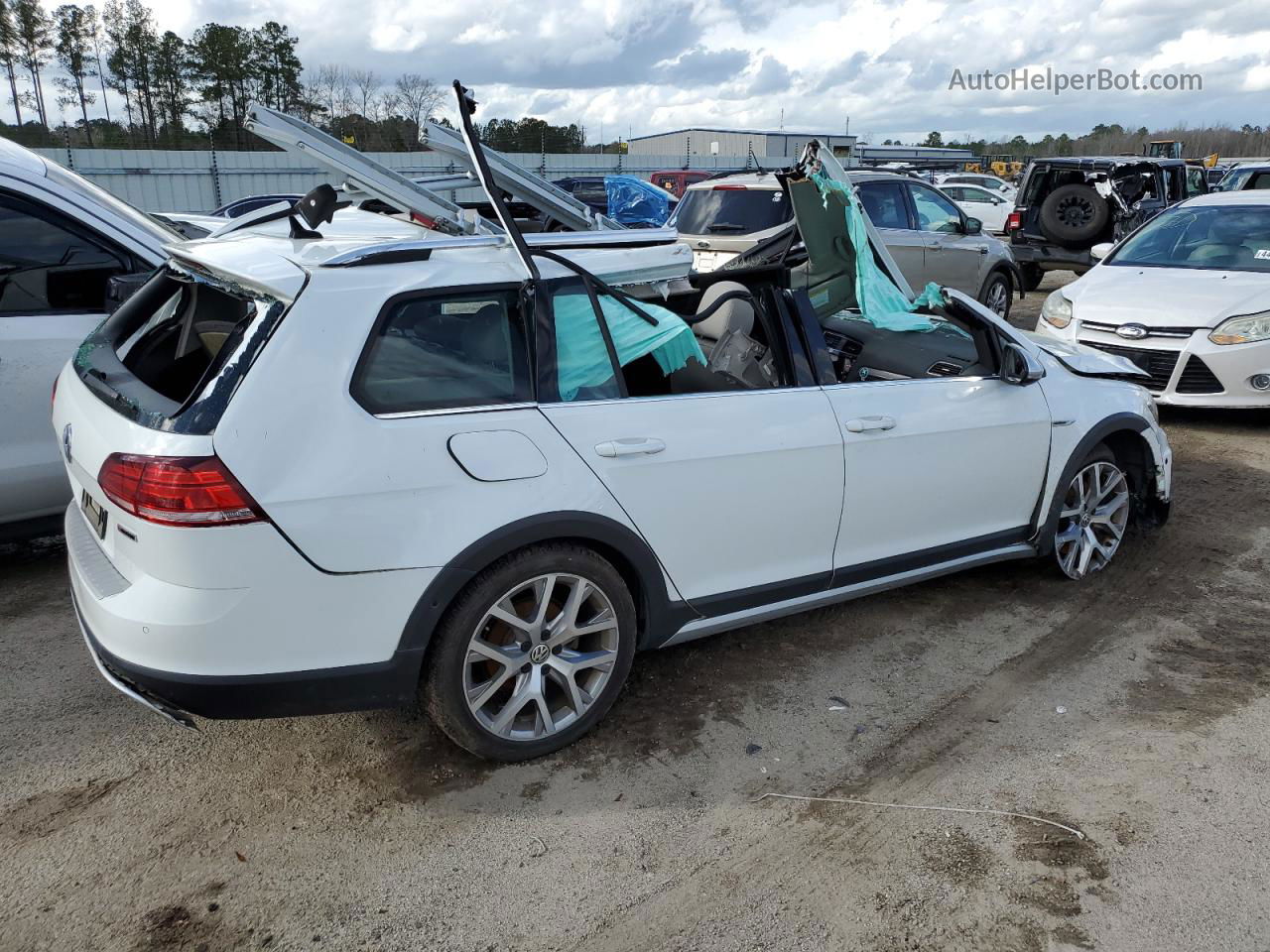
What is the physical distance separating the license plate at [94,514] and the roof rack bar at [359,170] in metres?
1.31

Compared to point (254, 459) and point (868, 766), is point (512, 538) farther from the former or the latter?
point (868, 766)

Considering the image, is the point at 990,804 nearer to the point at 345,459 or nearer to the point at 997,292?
the point at 345,459

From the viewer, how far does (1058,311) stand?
812 cm

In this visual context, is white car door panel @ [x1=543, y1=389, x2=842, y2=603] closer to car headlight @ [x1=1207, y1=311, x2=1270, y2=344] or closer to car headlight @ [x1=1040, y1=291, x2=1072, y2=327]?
car headlight @ [x1=1207, y1=311, x2=1270, y2=344]

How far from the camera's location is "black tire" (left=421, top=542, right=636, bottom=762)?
9.85ft

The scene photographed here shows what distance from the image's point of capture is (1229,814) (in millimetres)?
3066

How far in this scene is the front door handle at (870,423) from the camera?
3732mm

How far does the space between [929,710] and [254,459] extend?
251cm

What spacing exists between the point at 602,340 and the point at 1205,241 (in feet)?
23.2

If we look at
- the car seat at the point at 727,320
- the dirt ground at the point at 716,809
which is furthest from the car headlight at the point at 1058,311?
the car seat at the point at 727,320

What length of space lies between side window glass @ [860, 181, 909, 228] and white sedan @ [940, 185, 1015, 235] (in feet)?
39.1

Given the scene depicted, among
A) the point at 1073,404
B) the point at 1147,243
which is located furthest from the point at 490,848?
the point at 1147,243

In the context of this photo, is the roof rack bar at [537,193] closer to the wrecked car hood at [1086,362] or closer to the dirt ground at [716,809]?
the dirt ground at [716,809]

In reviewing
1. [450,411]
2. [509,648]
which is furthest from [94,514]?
[509,648]
